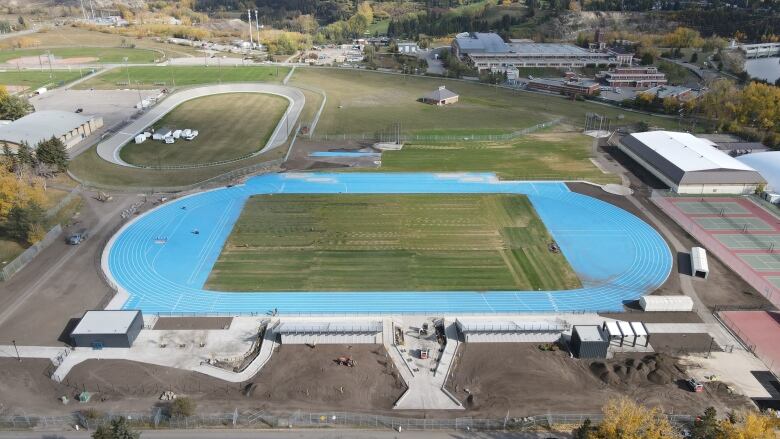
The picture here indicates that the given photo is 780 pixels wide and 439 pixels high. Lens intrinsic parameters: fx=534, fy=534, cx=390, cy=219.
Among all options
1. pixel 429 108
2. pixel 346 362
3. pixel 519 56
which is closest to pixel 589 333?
pixel 346 362

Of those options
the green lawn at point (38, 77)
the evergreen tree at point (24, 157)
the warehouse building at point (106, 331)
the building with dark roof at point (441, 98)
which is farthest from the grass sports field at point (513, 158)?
the green lawn at point (38, 77)

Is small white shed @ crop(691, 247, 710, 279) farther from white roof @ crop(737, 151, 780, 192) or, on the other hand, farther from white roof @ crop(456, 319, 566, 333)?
white roof @ crop(737, 151, 780, 192)

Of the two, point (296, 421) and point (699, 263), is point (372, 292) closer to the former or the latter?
point (296, 421)

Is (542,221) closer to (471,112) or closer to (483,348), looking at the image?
(483,348)

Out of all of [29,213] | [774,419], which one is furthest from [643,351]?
[29,213]

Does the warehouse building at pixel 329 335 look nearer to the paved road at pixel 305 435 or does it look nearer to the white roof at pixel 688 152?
the paved road at pixel 305 435

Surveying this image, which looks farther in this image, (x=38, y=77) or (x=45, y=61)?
(x=45, y=61)
